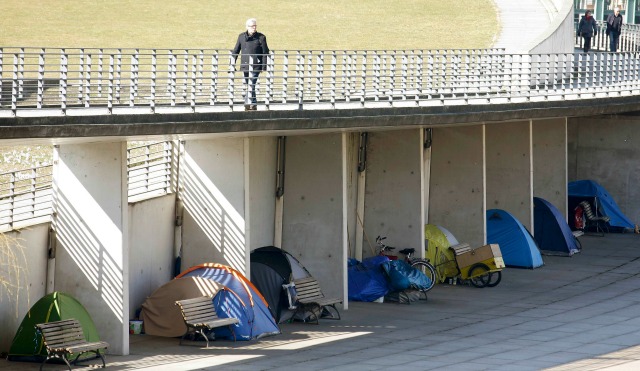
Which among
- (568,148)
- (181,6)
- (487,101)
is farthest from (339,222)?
(181,6)

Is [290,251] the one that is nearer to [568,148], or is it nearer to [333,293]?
[333,293]

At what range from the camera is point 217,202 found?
82.8ft

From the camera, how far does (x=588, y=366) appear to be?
820 inches

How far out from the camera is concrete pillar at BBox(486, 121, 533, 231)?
35562 mm

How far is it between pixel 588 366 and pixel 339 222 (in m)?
7.85

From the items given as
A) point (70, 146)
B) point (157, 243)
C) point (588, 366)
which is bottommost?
point (588, 366)

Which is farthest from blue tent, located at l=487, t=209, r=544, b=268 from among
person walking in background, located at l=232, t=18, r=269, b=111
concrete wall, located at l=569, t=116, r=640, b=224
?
person walking in background, located at l=232, t=18, r=269, b=111

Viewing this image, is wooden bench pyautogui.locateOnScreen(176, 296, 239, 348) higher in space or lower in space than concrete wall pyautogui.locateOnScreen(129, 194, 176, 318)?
lower

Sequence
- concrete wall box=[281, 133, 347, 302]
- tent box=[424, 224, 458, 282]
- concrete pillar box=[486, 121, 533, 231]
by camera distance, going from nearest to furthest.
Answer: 1. concrete wall box=[281, 133, 347, 302]
2. tent box=[424, 224, 458, 282]
3. concrete pillar box=[486, 121, 533, 231]

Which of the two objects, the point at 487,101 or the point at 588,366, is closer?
the point at 588,366

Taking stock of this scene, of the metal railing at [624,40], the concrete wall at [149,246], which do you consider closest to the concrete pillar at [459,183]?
the concrete wall at [149,246]

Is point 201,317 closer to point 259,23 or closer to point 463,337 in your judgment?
point 463,337

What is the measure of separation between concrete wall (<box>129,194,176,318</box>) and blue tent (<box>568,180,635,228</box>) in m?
17.5

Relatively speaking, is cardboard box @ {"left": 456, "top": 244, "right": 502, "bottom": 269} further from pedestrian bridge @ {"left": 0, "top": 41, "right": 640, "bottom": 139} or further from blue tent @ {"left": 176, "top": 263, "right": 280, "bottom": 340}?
blue tent @ {"left": 176, "top": 263, "right": 280, "bottom": 340}
